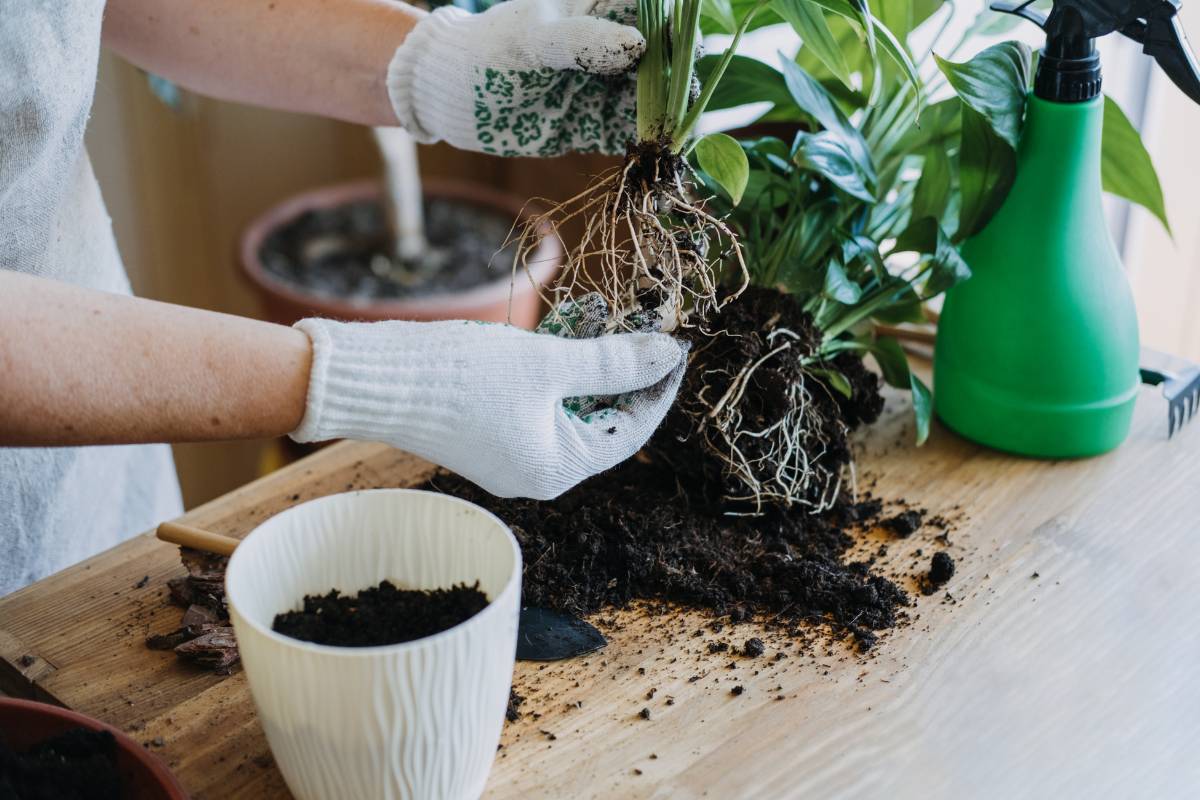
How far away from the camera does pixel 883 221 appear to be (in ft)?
3.55

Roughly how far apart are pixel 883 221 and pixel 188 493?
1.59 metres

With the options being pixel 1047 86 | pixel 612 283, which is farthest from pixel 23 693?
pixel 1047 86

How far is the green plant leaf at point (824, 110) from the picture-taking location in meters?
0.92

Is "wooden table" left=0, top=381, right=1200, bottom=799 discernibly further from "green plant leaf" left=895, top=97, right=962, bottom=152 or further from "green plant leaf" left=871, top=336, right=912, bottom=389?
"green plant leaf" left=895, top=97, right=962, bottom=152

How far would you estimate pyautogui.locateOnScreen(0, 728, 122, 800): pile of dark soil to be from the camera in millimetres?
584

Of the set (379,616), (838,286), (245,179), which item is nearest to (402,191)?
(245,179)

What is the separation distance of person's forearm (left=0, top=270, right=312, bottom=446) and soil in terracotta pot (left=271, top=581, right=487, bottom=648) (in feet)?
0.39

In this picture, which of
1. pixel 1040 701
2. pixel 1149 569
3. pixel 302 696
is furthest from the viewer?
pixel 1149 569

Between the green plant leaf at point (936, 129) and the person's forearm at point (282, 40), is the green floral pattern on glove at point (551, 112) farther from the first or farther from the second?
the green plant leaf at point (936, 129)

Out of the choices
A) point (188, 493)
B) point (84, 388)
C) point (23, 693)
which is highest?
point (84, 388)

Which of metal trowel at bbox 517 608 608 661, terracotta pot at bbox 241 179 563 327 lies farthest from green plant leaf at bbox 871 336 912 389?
terracotta pot at bbox 241 179 563 327

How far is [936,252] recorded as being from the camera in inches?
38.0

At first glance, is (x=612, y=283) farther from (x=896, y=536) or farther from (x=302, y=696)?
(x=302, y=696)

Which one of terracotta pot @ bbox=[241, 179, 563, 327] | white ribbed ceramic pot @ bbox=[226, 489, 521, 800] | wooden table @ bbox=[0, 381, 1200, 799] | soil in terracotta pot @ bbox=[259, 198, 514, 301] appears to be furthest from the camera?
soil in terracotta pot @ bbox=[259, 198, 514, 301]
